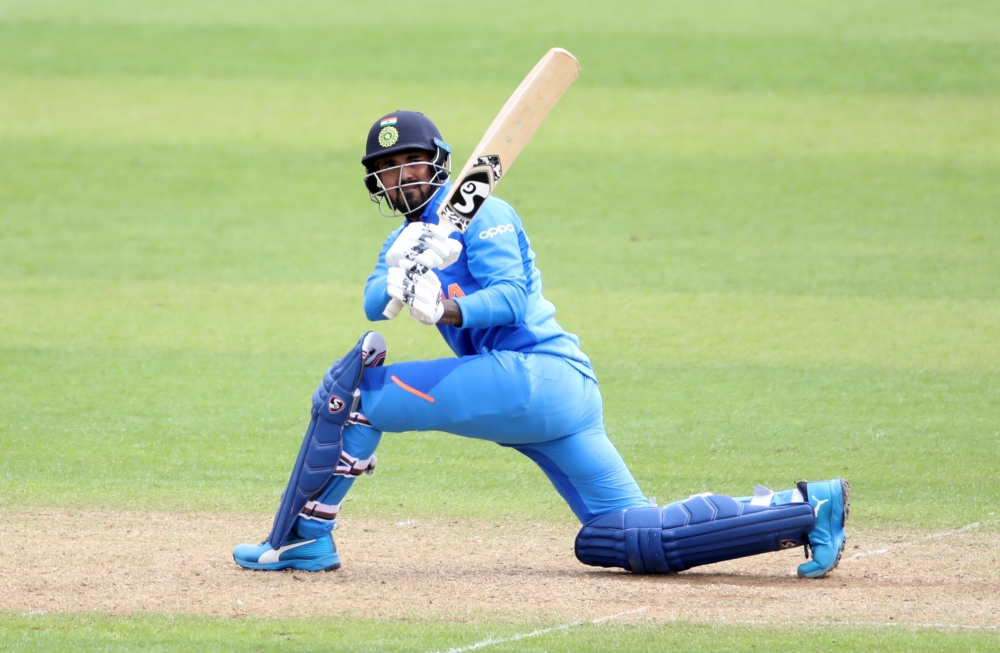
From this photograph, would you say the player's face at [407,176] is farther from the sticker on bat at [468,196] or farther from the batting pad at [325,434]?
the batting pad at [325,434]

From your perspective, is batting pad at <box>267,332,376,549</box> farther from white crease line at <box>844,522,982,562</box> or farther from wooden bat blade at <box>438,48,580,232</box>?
white crease line at <box>844,522,982,562</box>

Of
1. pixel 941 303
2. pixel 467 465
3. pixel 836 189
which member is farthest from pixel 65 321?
pixel 836 189

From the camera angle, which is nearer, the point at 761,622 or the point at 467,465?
the point at 761,622

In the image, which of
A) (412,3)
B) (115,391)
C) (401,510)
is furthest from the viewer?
(412,3)

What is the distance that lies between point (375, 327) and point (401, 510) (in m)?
4.10

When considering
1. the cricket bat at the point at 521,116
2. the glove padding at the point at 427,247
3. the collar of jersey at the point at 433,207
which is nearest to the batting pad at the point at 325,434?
the cricket bat at the point at 521,116

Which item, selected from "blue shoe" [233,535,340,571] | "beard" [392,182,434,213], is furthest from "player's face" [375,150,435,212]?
"blue shoe" [233,535,340,571]

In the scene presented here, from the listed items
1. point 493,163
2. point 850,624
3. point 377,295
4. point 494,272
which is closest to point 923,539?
point 850,624

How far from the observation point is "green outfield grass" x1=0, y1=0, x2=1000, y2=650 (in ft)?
22.2

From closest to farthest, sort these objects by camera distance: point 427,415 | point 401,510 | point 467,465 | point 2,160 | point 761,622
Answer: point 761,622
point 427,415
point 401,510
point 467,465
point 2,160

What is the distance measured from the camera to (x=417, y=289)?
4469 millimetres

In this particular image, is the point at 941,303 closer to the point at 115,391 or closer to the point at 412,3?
the point at 115,391

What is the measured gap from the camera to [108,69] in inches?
669

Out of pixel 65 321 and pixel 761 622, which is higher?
pixel 65 321
